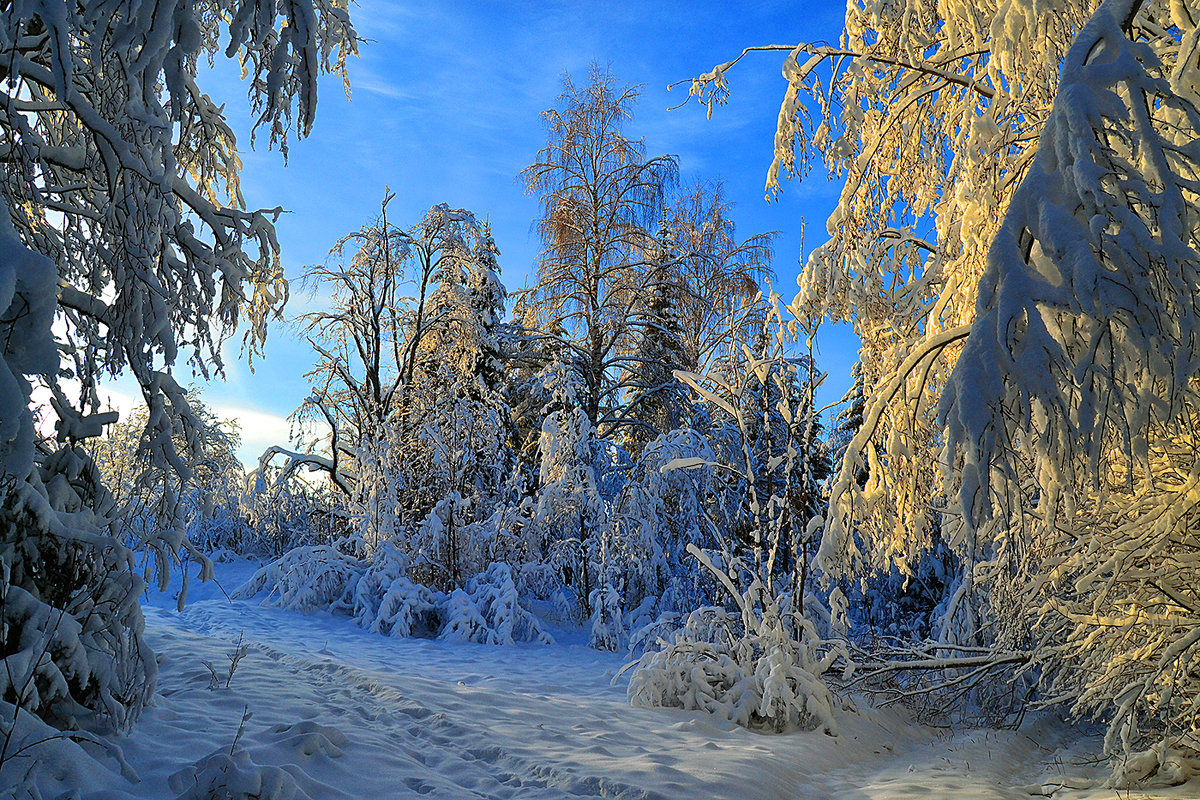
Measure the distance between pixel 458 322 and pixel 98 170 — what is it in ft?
34.6

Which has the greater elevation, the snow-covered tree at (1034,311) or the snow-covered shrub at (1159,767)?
the snow-covered tree at (1034,311)

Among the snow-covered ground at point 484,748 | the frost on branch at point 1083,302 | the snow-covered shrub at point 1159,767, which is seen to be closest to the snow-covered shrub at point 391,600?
the snow-covered ground at point 484,748

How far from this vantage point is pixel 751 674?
6.49 m

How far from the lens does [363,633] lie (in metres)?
10.2

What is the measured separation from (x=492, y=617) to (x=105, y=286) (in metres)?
7.39

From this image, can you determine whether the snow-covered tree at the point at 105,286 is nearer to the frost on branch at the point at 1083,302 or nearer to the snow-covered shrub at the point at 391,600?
the frost on branch at the point at 1083,302

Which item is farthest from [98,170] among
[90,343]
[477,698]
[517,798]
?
[477,698]

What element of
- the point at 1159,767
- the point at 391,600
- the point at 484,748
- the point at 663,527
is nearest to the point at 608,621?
the point at 663,527

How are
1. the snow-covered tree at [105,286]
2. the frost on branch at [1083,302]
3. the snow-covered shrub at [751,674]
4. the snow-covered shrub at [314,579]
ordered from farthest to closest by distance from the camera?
the snow-covered shrub at [314,579]
the snow-covered shrub at [751,674]
the snow-covered tree at [105,286]
the frost on branch at [1083,302]

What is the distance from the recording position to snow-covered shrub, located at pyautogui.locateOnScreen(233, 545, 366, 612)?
1143 cm

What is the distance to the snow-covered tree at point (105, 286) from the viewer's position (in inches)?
111

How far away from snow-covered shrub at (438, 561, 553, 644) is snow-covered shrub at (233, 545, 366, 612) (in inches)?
77.2

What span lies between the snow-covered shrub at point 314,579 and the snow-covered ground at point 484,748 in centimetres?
407

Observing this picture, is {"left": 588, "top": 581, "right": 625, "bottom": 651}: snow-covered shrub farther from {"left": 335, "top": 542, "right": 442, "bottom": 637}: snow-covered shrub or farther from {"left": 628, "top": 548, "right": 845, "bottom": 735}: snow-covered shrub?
{"left": 628, "top": 548, "right": 845, "bottom": 735}: snow-covered shrub
